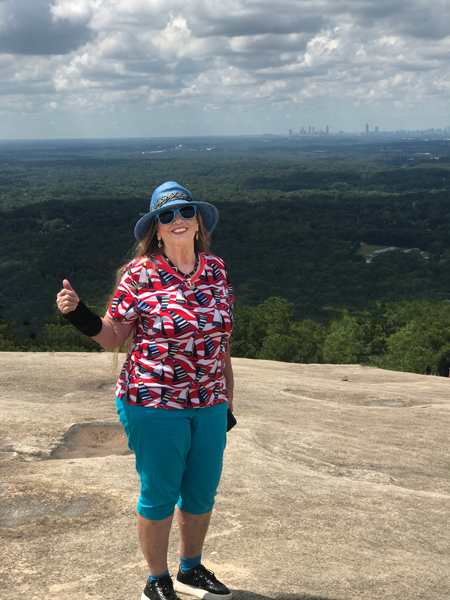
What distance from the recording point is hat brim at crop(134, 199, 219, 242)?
13.7 ft

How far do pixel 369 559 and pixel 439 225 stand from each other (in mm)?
165198

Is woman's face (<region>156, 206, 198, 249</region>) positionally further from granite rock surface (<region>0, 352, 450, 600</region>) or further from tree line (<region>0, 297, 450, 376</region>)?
tree line (<region>0, 297, 450, 376</region>)

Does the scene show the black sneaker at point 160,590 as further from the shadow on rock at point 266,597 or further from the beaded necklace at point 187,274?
the beaded necklace at point 187,274

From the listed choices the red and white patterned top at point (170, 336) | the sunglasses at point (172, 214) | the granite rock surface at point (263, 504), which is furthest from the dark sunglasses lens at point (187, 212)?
the granite rock surface at point (263, 504)

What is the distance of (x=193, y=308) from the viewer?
3922 millimetres

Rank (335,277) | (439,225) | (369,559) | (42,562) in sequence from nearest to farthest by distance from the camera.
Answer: (42,562), (369,559), (335,277), (439,225)

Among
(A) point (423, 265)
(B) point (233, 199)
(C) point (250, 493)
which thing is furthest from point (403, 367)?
(B) point (233, 199)

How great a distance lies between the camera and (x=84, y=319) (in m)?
3.84

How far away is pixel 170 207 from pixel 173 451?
1.57m

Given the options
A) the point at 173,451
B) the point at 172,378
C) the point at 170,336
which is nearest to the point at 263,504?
the point at 173,451

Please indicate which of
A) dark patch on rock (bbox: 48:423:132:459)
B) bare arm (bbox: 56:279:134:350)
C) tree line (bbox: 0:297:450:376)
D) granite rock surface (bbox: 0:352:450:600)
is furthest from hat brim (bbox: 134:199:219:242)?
tree line (bbox: 0:297:450:376)

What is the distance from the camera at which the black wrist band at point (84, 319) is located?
3803 mm

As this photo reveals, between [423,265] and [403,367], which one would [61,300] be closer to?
[403,367]

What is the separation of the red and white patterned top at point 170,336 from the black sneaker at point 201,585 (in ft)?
3.99
